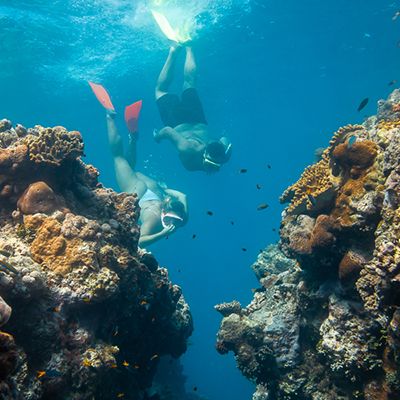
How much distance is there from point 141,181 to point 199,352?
70314 mm

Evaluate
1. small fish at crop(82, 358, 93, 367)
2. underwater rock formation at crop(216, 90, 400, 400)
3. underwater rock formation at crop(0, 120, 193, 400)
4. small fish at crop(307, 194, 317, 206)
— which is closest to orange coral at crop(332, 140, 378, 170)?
underwater rock formation at crop(216, 90, 400, 400)

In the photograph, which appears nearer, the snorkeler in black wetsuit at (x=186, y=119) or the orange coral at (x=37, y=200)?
the orange coral at (x=37, y=200)

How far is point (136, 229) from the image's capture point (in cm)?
773

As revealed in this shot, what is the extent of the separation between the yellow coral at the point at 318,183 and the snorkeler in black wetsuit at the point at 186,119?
911 cm

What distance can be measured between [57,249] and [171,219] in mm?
7023

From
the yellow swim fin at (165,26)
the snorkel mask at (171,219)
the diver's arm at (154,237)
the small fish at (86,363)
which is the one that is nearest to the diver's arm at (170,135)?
the snorkel mask at (171,219)

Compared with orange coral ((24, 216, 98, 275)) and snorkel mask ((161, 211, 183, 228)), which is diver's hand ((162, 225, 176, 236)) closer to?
snorkel mask ((161, 211, 183, 228))

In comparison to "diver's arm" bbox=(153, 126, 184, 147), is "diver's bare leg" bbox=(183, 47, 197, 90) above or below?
above

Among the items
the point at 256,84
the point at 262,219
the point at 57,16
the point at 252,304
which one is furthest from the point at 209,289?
the point at 252,304

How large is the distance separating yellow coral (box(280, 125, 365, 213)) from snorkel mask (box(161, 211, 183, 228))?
5.17 m

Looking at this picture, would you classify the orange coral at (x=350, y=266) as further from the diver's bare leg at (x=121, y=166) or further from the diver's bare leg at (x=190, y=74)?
the diver's bare leg at (x=190, y=74)

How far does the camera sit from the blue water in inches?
1064

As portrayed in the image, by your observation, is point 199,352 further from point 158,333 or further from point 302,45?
point 158,333

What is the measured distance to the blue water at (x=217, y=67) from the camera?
2702 cm
